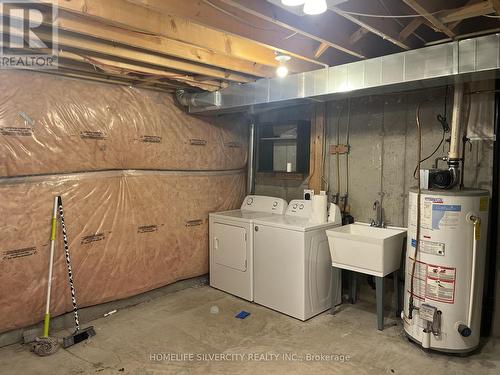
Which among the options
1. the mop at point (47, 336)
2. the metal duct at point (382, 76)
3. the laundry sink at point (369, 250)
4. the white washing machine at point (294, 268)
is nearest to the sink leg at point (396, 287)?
the laundry sink at point (369, 250)

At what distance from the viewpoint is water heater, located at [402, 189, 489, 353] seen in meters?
2.51

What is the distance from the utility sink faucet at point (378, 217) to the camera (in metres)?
3.38

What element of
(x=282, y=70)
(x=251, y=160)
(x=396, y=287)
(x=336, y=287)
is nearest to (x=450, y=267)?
(x=396, y=287)

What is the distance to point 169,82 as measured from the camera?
345 cm

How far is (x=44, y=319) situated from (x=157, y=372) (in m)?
1.15

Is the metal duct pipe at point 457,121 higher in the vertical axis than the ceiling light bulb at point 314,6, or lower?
lower

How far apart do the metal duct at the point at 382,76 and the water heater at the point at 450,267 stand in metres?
0.83

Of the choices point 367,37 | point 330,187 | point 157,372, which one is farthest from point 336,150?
point 157,372

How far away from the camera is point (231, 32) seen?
2.16 m

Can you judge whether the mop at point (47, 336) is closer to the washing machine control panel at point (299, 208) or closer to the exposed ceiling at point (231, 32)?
the exposed ceiling at point (231, 32)

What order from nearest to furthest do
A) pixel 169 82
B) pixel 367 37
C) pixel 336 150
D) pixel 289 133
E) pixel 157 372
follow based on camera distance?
pixel 157 372, pixel 367 37, pixel 169 82, pixel 336 150, pixel 289 133

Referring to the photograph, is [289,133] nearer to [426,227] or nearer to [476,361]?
[426,227]

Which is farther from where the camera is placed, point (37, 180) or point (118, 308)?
point (118, 308)

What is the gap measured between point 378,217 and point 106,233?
8.56 feet
